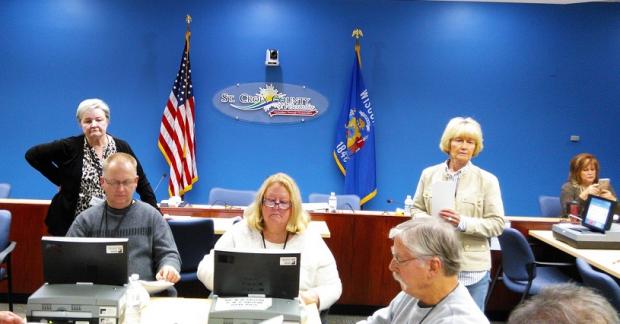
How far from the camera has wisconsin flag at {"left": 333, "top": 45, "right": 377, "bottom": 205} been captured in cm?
558

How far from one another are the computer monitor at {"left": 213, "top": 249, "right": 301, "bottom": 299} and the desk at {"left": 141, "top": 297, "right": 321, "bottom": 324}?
0.17 m

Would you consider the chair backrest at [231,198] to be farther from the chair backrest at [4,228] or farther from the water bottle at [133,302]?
the water bottle at [133,302]

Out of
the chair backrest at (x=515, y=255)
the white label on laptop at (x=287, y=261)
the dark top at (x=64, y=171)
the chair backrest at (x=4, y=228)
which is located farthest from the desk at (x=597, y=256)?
the chair backrest at (x=4, y=228)

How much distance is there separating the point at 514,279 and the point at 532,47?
3.35m

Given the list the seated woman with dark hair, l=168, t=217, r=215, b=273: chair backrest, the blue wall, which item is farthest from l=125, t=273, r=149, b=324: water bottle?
the seated woman with dark hair

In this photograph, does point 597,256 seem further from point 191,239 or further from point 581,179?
point 191,239

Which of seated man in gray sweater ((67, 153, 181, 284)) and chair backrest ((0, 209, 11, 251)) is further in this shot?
chair backrest ((0, 209, 11, 251))

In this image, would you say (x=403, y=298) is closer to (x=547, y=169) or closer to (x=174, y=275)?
(x=174, y=275)

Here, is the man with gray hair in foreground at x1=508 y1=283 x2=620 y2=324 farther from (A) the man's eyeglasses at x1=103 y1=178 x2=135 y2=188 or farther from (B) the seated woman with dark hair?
(B) the seated woman with dark hair

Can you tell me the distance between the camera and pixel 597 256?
3314 mm

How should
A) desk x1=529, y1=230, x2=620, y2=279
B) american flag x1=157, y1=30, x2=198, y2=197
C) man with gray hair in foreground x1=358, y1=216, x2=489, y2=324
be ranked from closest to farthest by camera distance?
1. man with gray hair in foreground x1=358, y1=216, x2=489, y2=324
2. desk x1=529, y1=230, x2=620, y2=279
3. american flag x1=157, y1=30, x2=198, y2=197

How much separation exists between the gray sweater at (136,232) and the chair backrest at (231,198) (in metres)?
2.37

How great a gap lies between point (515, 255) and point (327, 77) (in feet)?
10.3

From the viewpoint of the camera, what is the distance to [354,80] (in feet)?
18.2
